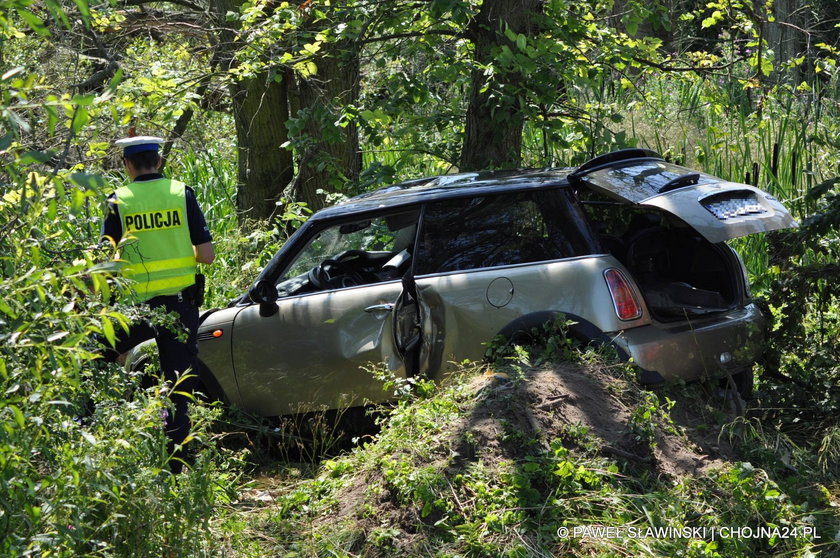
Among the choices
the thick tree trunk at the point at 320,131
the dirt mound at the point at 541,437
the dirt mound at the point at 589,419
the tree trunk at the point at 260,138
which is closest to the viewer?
the dirt mound at the point at 541,437

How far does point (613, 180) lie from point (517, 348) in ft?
Result: 3.82

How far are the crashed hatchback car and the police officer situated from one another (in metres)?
Answer: 0.50

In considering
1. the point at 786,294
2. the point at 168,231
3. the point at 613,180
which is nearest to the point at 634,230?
the point at 613,180

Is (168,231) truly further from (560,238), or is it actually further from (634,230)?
(634,230)

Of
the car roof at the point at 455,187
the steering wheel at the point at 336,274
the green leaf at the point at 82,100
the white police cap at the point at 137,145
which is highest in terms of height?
the green leaf at the point at 82,100

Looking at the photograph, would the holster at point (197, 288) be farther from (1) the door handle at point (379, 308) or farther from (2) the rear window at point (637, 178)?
(2) the rear window at point (637, 178)

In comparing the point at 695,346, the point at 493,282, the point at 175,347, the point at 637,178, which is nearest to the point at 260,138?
the point at 175,347

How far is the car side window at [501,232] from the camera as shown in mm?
5484

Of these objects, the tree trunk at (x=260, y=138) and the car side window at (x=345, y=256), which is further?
the tree trunk at (x=260, y=138)

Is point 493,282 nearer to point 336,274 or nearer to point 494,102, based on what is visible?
point 336,274

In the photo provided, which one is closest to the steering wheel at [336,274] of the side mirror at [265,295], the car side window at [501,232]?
the side mirror at [265,295]

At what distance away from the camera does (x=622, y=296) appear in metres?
5.23

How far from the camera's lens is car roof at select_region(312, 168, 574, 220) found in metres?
5.69

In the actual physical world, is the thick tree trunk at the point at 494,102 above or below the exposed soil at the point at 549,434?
above
